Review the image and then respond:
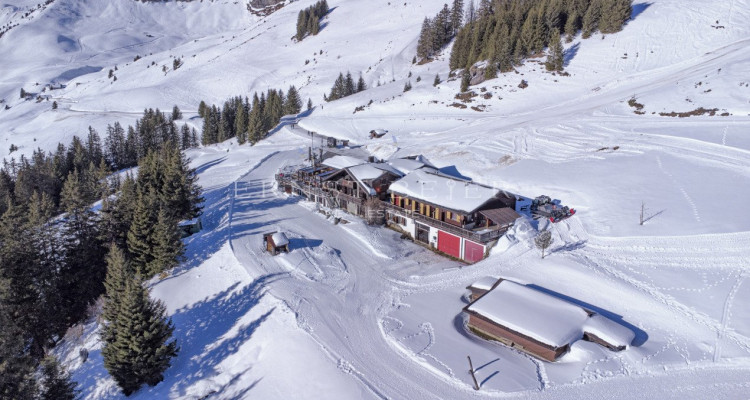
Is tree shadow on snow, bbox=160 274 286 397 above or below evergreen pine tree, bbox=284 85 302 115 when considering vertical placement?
below

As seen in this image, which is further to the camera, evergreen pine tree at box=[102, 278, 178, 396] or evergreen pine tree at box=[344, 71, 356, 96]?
evergreen pine tree at box=[344, 71, 356, 96]

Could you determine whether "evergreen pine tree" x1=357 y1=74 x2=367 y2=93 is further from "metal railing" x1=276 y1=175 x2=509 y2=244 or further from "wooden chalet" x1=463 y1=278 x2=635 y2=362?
"wooden chalet" x1=463 y1=278 x2=635 y2=362

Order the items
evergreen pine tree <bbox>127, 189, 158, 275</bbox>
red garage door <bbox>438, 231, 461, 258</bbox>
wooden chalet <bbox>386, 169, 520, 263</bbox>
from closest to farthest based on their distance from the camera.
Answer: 1. evergreen pine tree <bbox>127, 189, 158, 275</bbox>
2. wooden chalet <bbox>386, 169, 520, 263</bbox>
3. red garage door <bbox>438, 231, 461, 258</bbox>

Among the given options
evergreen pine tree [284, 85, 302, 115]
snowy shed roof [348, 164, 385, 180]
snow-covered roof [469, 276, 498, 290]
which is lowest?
snow-covered roof [469, 276, 498, 290]

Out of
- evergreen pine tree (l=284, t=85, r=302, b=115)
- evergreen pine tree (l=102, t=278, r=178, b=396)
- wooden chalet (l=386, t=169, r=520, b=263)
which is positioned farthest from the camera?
evergreen pine tree (l=284, t=85, r=302, b=115)

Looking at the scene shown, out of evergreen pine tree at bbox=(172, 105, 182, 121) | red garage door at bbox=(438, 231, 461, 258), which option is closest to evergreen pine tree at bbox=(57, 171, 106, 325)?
red garage door at bbox=(438, 231, 461, 258)

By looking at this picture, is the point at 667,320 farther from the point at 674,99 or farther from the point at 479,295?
the point at 674,99

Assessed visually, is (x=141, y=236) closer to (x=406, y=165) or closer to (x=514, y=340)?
(x=406, y=165)
